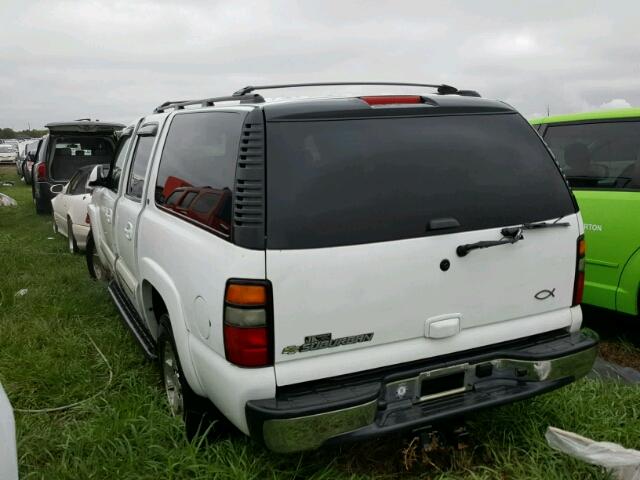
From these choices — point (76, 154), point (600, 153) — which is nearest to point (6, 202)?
point (76, 154)

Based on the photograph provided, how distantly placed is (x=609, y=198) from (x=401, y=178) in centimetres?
247

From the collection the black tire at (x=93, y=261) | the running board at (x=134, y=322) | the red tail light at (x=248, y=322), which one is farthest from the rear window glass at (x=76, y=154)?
the red tail light at (x=248, y=322)

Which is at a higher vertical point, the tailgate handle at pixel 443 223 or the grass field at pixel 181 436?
the tailgate handle at pixel 443 223

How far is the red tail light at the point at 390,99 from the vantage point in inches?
102

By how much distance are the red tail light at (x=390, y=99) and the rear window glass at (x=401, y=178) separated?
10cm

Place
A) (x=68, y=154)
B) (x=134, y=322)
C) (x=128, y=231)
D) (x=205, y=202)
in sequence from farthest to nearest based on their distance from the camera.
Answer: (x=68, y=154), (x=134, y=322), (x=128, y=231), (x=205, y=202)

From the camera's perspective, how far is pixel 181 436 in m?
3.03

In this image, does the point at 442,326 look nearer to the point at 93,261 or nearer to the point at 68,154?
the point at 93,261

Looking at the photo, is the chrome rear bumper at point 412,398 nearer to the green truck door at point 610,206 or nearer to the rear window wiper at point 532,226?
the rear window wiper at point 532,226

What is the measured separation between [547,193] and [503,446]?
50.9 inches

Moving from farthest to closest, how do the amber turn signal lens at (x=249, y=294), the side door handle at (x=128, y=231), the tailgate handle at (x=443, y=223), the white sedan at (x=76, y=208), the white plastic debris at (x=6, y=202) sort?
the white plastic debris at (x=6, y=202)
the white sedan at (x=76, y=208)
the side door handle at (x=128, y=231)
the tailgate handle at (x=443, y=223)
the amber turn signal lens at (x=249, y=294)

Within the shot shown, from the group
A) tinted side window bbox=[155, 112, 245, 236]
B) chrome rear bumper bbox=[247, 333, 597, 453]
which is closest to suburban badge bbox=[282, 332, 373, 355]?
chrome rear bumper bbox=[247, 333, 597, 453]

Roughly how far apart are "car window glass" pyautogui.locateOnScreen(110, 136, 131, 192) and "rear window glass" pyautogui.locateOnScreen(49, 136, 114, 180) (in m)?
6.68

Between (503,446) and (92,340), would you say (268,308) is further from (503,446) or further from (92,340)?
(92,340)
